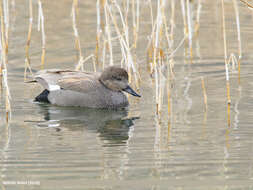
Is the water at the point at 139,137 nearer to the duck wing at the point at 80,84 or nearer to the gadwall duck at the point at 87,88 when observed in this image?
the gadwall duck at the point at 87,88

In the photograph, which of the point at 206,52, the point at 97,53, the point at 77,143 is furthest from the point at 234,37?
the point at 77,143

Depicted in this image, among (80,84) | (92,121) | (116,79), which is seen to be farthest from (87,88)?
(92,121)

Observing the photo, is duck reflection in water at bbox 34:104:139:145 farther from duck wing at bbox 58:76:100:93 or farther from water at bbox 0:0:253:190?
duck wing at bbox 58:76:100:93

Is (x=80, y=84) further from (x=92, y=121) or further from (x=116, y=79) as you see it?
(x=92, y=121)

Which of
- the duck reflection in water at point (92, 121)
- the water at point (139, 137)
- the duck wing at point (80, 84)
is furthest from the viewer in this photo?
the duck wing at point (80, 84)

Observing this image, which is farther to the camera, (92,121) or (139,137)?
(92,121)

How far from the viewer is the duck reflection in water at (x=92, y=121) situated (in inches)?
311

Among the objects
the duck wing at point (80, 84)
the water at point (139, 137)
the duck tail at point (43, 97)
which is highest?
the duck wing at point (80, 84)

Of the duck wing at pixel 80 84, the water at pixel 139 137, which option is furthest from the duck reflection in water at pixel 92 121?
the duck wing at pixel 80 84

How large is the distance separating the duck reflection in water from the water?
0.01 m

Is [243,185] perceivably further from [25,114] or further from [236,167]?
[25,114]

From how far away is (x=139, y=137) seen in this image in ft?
24.9

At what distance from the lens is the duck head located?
9.10m

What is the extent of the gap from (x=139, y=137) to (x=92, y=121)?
3.79 ft
